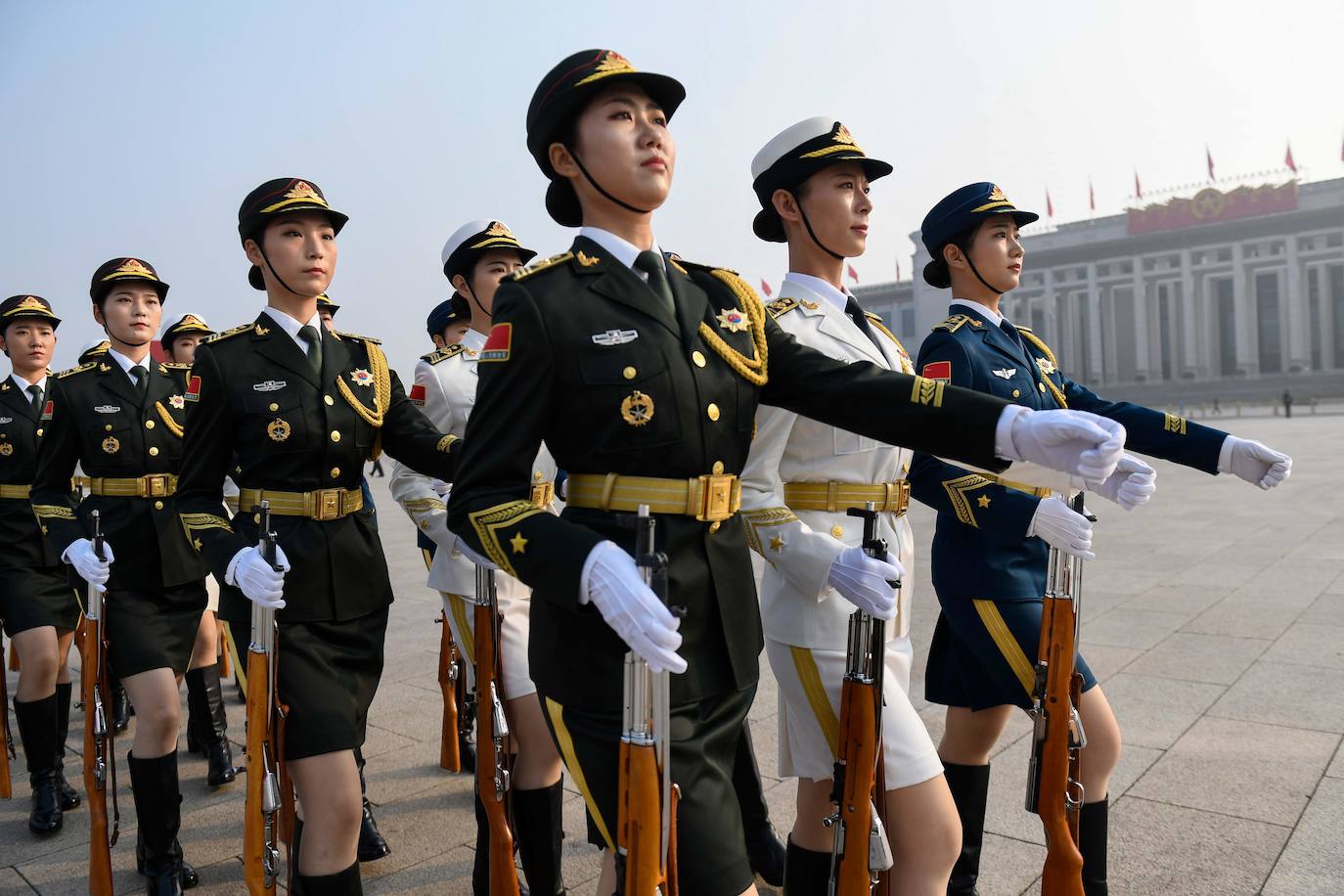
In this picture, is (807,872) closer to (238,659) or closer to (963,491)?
(963,491)

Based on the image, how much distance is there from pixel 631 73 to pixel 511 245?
97.1 inches

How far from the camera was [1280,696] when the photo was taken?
5773 millimetres

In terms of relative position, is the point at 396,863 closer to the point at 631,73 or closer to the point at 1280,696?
the point at 631,73

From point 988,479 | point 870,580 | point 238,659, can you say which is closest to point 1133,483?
point 988,479

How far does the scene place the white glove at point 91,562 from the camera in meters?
4.09

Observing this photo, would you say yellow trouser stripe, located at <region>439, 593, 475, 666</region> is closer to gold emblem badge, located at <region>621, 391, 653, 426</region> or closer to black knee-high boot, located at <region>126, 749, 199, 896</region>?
black knee-high boot, located at <region>126, 749, 199, 896</region>

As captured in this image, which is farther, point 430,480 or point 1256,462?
point 430,480

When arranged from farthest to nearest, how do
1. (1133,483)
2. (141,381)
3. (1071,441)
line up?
(141,381)
(1133,483)
(1071,441)

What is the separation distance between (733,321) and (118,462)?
3643 mm

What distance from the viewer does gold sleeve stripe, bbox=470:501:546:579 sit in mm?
2084

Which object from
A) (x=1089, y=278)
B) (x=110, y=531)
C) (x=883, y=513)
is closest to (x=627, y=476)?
(x=883, y=513)

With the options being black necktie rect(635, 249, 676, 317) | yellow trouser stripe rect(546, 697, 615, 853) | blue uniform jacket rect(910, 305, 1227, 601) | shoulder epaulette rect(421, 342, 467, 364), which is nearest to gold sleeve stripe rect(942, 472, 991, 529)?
blue uniform jacket rect(910, 305, 1227, 601)

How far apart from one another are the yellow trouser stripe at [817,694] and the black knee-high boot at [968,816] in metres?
0.91

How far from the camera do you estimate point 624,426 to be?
2.23 m
